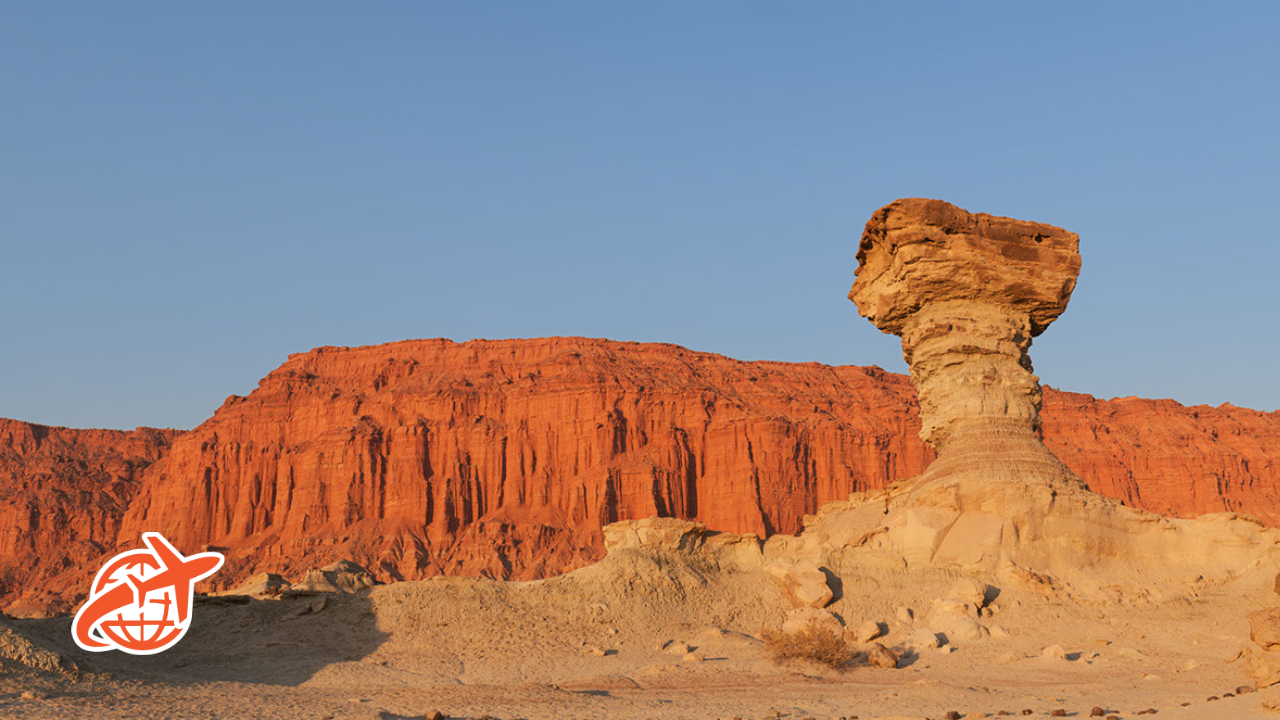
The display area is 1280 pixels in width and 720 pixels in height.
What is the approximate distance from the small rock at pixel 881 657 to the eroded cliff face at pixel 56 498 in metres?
78.5

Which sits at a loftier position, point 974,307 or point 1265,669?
point 974,307

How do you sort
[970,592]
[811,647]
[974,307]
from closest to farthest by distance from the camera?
[811,647] → [970,592] → [974,307]

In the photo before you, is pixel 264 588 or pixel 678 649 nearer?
pixel 678 649

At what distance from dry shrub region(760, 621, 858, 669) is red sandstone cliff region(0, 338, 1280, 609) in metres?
65.3

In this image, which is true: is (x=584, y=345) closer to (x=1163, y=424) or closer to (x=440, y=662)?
(x=1163, y=424)

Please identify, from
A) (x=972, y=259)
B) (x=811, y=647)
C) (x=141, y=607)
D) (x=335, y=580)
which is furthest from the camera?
(x=972, y=259)

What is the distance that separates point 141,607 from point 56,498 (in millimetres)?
92544

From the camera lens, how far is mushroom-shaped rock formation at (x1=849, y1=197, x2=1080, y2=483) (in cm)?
3044

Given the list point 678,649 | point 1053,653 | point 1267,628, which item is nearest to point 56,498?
point 678,649

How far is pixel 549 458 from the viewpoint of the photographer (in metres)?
101

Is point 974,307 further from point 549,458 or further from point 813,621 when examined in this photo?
point 549,458

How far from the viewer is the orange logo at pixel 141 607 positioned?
68.1ft

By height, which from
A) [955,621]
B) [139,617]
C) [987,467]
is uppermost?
[987,467]

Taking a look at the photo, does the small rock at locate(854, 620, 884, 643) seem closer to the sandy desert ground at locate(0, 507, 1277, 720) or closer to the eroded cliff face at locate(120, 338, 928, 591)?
the sandy desert ground at locate(0, 507, 1277, 720)
